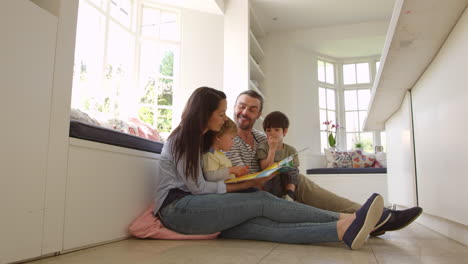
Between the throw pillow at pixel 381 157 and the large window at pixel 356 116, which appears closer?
the throw pillow at pixel 381 157

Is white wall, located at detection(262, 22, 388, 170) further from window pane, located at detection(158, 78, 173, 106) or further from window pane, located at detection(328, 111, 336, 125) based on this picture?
window pane, located at detection(158, 78, 173, 106)

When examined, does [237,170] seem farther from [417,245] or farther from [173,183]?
[417,245]

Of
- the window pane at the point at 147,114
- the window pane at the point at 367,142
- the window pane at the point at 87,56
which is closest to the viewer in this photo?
the window pane at the point at 87,56

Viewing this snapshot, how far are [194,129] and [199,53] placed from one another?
3.09 metres

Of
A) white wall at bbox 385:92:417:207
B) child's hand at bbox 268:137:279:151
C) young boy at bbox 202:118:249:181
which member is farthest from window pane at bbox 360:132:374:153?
young boy at bbox 202:118:249:181

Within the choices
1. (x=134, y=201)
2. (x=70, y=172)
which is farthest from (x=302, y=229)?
(x=70, y=172)

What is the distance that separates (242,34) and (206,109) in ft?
9.88

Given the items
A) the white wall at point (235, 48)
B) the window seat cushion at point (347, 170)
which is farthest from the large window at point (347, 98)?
the white wall at point (235, 48)

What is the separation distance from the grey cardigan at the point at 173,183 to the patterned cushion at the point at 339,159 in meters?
4.05

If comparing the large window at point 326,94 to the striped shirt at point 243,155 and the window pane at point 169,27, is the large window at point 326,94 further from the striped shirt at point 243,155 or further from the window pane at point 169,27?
the striped shirt at point 243,155

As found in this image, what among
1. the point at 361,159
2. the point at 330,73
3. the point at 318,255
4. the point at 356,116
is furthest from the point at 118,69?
the point at 356,116

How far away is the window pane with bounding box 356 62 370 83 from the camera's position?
5.98 metres

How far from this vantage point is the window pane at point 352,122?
5.93m

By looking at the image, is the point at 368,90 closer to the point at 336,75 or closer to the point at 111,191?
the point at 336,75
